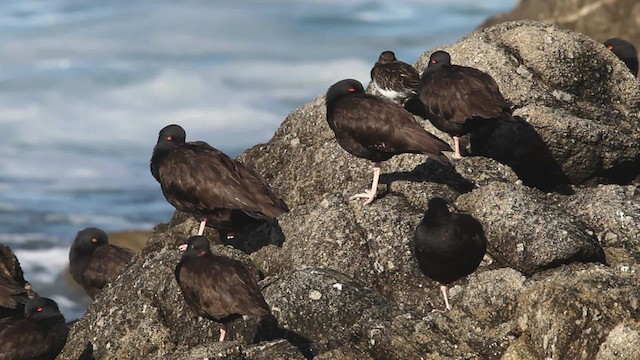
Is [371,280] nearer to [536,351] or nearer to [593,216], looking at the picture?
[593,216]

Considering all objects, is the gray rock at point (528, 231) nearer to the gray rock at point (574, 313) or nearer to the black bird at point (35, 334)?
the gray rock at point (574, 313)

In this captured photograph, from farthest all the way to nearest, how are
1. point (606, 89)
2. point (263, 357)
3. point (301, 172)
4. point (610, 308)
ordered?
1. point (606, 89)
2. point (301, 172)
3. point (263, 357)
4. point (610, 308)

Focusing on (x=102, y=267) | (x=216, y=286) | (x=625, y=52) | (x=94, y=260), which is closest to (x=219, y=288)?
(x=216, y=286)

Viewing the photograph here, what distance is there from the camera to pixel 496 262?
16109 mm

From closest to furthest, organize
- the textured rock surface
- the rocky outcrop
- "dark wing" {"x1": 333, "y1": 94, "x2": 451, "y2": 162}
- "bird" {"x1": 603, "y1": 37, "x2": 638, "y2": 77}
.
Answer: the rocky outcrop → "dark wing" {"x1": 333, "y1": 94, "x2": 451, "y2": 162} → "bird" {"x1": 603, "y1": 37, "x2": 638, "y2": 77} → the textured rock surface

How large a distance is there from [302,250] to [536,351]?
4898 millimetres

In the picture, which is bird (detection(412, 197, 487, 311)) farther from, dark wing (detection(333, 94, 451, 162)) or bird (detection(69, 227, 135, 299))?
bird (detection(69, 227, 135, 299))

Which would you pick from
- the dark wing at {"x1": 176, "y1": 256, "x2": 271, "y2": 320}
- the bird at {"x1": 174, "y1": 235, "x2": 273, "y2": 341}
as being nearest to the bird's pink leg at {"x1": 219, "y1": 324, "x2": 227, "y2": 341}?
the bird at {"x1": 174, "y1": 235, "x2": 273, "y2": 341}

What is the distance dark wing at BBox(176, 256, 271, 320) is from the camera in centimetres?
1461

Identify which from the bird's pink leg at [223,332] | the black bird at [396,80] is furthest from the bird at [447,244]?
the black bird at [396,80]

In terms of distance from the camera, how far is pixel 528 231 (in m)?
15.8

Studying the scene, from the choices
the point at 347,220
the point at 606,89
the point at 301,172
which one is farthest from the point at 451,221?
the point at 606,89

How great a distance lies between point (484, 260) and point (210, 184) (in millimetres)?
3937

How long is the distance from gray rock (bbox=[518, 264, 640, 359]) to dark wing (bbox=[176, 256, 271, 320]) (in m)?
3.26
